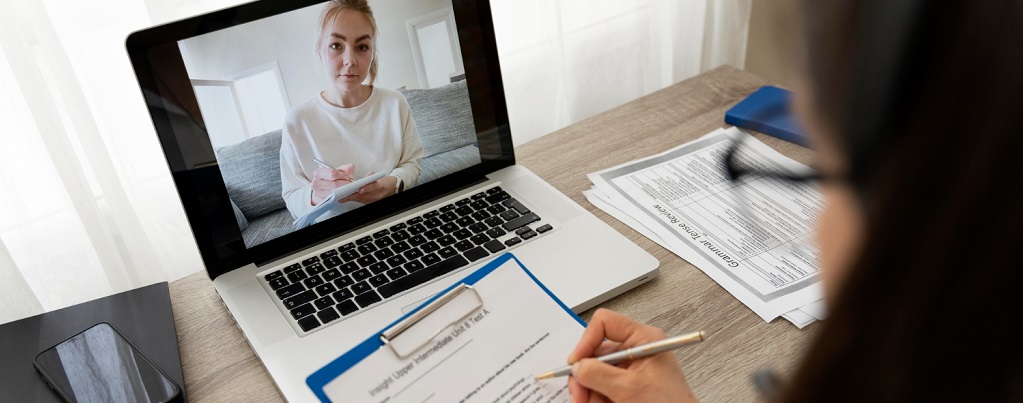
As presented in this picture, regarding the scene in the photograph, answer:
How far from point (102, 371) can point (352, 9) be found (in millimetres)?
435

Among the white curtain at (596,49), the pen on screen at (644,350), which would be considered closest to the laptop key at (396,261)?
the pen on screen at (644,350)

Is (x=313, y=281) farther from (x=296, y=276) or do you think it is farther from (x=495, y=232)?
(x=495, y=232)

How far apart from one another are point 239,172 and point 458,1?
1.00 feet

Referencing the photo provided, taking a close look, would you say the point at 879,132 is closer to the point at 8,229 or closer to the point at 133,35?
the point at 133,35

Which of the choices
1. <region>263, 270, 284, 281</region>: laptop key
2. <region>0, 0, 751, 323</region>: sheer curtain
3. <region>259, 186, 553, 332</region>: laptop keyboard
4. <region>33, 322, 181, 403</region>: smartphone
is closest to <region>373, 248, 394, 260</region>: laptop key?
<region>259, 186, 553, 332</region>: laptop keyboard

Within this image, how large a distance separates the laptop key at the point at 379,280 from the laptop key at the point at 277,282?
0.09m

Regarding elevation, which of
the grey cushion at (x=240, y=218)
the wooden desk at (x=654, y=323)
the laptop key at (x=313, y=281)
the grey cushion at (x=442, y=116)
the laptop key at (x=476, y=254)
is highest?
the grey cushion at (x=442, y=116)

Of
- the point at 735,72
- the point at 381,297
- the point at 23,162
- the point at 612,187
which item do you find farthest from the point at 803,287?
the point at 23,162

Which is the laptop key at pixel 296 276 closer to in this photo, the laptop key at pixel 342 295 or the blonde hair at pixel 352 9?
the laptop key at pixel 342 295

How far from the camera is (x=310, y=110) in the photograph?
2.71 feet

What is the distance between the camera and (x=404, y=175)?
0.90 m

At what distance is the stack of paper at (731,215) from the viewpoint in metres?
0.80

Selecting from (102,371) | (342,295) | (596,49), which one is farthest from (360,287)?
(596,49)

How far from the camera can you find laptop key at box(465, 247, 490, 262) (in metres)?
0.84
